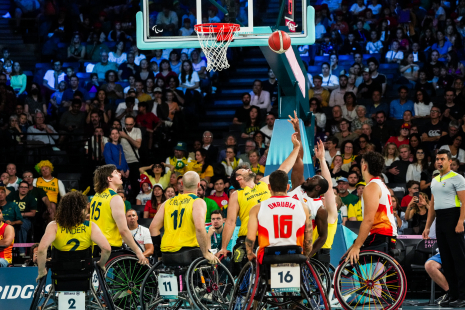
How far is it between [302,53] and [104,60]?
218 inches

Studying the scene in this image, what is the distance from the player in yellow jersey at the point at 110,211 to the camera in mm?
8523

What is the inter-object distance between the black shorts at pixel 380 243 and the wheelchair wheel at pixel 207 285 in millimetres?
1691

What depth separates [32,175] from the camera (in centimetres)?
1499

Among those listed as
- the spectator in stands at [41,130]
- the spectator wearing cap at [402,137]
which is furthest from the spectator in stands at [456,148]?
the spectator in stands at [41,130]

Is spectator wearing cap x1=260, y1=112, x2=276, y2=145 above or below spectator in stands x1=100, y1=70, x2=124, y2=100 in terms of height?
below

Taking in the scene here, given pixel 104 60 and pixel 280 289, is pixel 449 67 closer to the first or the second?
pixel 104 60

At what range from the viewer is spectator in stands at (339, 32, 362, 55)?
18.6m

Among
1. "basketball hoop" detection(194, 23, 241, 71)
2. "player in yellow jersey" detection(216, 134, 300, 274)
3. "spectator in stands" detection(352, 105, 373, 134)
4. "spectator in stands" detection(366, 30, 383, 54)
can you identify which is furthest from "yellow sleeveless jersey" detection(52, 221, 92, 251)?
"spectator in stands" detection(366, 30, 383, 54)

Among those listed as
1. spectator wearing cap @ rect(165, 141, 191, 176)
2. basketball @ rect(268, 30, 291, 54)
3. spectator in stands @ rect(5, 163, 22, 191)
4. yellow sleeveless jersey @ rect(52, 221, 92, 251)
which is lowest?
yellow sleeveless jersey @ rect(52, 221, 92, 251)

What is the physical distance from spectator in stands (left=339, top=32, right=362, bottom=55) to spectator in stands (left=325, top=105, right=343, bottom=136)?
121 inches

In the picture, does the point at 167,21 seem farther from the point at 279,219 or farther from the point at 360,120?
the point at 360,120

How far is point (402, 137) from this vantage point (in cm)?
1491

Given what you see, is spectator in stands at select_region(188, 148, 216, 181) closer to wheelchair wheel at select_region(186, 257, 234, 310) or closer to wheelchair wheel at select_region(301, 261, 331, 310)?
wheelchair wheel at select_region(186, 257, 234, 310)

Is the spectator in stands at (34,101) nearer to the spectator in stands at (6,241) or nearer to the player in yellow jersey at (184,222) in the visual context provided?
the spectator in stands at (6,241)
